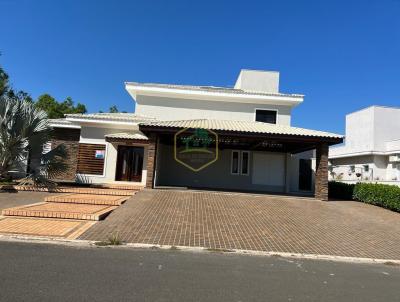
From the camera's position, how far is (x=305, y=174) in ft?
76.5

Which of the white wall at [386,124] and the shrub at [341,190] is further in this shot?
the white wall at [386,124]

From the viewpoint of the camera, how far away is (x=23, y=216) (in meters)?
10.3

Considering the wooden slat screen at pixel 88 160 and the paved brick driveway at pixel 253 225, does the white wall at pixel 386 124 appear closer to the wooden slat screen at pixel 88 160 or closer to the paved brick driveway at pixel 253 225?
the paved brick driveway at pixel 253 225

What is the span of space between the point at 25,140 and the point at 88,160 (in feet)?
15.8

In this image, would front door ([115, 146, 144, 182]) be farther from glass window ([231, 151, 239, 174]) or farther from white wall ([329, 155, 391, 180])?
white wall ([329, 155, 391, 180])

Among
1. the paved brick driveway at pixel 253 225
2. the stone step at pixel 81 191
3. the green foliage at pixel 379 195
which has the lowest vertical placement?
the paved brick driveway at pixel 253 225

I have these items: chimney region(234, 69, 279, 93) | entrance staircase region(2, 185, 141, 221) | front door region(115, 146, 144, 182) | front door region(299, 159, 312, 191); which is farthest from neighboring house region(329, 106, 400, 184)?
entrance staircase region(2, 185, 141, 221)

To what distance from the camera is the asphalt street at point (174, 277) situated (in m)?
4.89

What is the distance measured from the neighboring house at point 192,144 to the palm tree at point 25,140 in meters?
3.82

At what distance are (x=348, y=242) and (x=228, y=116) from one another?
43.3 ft

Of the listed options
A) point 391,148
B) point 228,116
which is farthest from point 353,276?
point 391,148

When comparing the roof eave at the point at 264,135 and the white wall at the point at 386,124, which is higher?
the white wall at the point at 386,124

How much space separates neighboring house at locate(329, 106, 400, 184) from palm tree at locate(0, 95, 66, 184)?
26645 mm

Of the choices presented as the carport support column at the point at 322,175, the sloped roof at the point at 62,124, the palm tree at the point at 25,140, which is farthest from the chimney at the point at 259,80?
the palm tree at the point at 25,140
